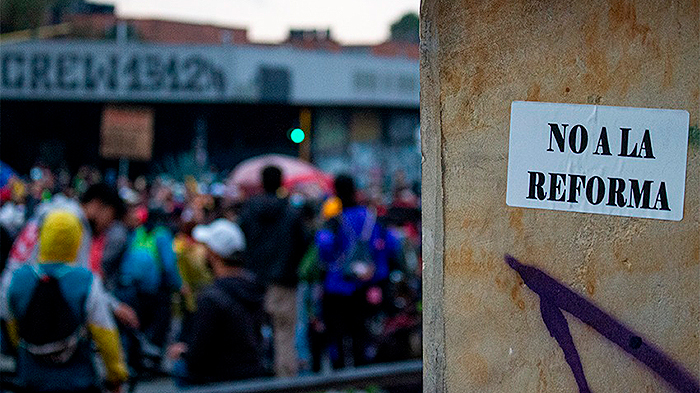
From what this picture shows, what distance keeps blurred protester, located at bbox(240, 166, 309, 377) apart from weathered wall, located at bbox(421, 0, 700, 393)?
647 cm

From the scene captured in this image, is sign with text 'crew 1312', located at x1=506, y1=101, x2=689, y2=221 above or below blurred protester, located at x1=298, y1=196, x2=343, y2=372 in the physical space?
above

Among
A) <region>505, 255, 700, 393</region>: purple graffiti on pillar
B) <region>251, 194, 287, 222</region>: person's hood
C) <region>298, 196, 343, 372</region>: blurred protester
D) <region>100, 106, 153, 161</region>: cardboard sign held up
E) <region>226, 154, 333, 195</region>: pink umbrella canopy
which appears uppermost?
<region>100, 106, 153, 161</region>: cardboard sign held up

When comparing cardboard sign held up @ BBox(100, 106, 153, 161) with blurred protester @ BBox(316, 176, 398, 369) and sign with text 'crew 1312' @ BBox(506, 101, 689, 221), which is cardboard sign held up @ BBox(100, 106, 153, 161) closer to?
blurred protester @ BBox(316, 176, 398, 369)

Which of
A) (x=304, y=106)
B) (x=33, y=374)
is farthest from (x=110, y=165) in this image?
(x=33, y=374)

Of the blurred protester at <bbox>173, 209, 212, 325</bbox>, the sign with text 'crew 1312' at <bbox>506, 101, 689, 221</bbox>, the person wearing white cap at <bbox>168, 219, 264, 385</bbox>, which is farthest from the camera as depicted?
the blurred protester at <bbox>173, 209, 212, 325</bbox>

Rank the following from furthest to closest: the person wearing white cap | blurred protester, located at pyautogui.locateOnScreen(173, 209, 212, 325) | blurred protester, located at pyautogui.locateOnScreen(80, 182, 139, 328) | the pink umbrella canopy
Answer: the pink umbrella canopy
blurred protester, located at pyautogui.locateOnScreen(173, 209, 212, 325)
blurred protester, located at pyautogui.locateOnScreen(80, 182, 139, 328)
the person wearing white cap

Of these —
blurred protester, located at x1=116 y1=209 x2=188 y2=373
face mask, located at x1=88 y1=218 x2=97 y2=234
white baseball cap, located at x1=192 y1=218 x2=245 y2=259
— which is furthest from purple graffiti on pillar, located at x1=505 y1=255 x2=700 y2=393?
blurred protester, located at x1=116 y1=209 x2=188 y2=373

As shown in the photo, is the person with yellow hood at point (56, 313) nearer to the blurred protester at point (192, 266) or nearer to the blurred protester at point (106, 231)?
the blurred protester at point (106, 231)

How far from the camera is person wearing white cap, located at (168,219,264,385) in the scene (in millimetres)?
5734

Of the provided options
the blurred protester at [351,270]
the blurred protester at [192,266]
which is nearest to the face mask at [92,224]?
the blurred protester at [192,266]

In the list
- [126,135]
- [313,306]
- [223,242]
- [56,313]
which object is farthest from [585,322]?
[126,135]

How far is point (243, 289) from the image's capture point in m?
5.84

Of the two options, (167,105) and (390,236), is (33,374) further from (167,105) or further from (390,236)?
(167,105)

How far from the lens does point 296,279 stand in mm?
8836
